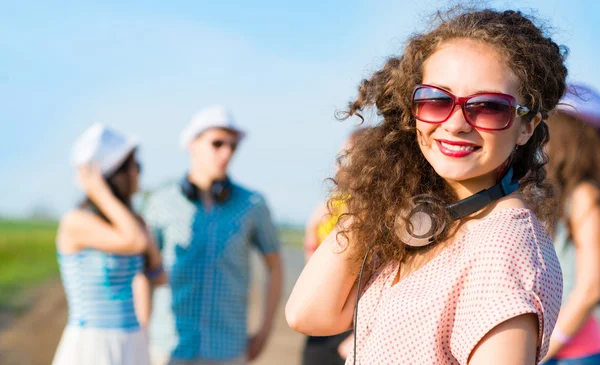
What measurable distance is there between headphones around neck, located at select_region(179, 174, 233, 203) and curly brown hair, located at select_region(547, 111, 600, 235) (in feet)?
7.41

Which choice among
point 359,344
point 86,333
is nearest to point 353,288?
point 359,344

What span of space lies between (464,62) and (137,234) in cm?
332

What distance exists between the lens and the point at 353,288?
216cm

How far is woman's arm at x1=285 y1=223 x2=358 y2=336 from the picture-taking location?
2119mm

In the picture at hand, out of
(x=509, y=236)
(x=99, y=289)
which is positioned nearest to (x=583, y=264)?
(x=509, y=236)

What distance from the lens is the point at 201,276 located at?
507 centimetres

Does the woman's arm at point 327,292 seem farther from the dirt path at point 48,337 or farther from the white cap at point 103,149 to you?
the dirt path at point 48,337

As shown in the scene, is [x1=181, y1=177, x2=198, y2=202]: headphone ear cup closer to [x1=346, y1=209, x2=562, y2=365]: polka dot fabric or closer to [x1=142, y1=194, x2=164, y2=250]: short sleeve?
[x1=142, y1=194, x2=164, y2=250]: short sleeve

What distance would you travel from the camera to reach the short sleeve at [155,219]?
206 inches

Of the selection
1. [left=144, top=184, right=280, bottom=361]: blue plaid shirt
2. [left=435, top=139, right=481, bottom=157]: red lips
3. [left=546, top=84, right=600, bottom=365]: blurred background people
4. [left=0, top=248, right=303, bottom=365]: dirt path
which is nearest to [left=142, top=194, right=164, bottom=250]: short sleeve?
[left=144, top=184, right=280, bottom=361]: blue plaid shirt

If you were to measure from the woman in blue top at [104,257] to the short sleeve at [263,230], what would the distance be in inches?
28.8

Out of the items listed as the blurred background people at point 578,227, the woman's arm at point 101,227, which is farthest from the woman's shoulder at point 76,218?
the blurred background people at point 578,227

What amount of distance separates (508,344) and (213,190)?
3756 millimetres

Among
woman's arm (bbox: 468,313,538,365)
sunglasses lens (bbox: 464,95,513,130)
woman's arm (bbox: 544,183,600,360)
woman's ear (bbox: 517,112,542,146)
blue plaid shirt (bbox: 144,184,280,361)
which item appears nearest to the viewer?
woman's arm (bbox: 468,313,538,365)
